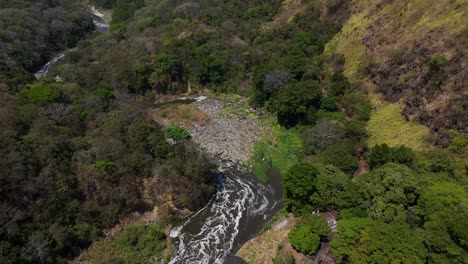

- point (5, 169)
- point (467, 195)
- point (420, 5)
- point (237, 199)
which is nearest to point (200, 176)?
point (237, 199)

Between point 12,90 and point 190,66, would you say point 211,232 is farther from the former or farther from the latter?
point 190,66

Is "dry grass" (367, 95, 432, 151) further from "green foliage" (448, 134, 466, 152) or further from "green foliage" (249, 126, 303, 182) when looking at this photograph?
"green foliage" (249, 126, 303, 182)

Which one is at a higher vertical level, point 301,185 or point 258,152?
point 301,185

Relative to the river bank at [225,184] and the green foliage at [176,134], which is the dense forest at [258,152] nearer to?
the green foliage at [176,134]

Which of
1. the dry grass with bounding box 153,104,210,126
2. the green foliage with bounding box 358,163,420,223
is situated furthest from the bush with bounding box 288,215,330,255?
the dry grass with bounding box 153,104,210,126

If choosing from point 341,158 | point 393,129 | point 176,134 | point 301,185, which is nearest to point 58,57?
point 176,134

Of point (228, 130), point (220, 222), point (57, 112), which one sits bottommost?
point (228, 130)

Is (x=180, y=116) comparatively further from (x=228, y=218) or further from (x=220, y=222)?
(x=220, y=222)
